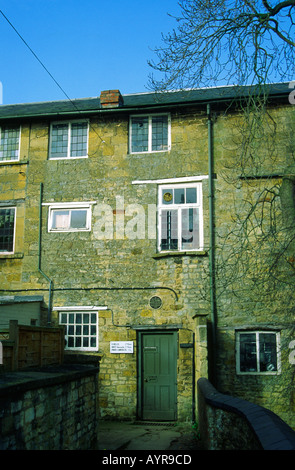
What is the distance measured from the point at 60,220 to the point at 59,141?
8.34ft

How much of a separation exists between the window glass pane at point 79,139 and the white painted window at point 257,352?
723 centimetres

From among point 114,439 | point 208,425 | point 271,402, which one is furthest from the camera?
point 271,402

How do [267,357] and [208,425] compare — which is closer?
[208,425]

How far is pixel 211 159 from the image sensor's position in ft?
45.2

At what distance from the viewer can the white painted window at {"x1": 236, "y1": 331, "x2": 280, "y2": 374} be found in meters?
12.8

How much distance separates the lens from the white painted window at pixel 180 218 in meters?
13.7

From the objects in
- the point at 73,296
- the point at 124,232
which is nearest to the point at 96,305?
the point at 73,296

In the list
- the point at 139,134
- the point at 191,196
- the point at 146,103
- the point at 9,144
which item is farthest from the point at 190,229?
the point at 9,144

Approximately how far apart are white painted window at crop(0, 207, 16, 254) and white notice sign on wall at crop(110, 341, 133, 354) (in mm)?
4317

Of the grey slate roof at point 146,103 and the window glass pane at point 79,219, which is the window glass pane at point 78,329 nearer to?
the window glass pane at point 79,219

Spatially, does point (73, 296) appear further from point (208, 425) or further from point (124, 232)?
point (208, 425)

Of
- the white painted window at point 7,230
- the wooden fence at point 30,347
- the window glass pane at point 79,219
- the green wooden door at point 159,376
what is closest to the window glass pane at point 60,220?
the window glass pane at point 79,219

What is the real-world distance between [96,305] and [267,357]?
16.3 ft

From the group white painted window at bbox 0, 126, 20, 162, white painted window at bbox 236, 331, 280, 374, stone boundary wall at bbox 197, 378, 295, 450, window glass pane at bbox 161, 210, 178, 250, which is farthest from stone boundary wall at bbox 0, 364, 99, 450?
white painted window at bbox 0, 126, 20, 162
